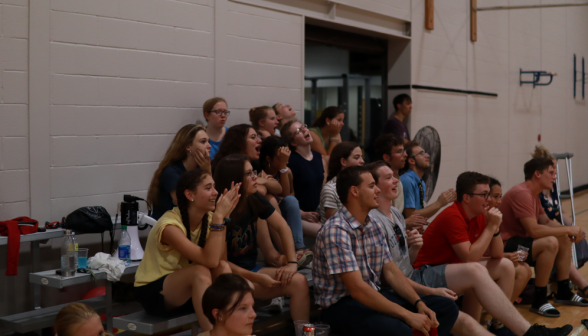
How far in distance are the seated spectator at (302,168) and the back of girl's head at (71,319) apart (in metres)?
2.56

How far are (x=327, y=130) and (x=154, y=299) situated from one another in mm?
2943

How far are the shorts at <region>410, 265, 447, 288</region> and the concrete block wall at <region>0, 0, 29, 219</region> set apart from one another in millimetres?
2630

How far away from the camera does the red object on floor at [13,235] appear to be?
3449mm

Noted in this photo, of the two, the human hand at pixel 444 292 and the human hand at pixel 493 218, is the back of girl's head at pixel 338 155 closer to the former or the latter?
the human hand at pixel 493 218

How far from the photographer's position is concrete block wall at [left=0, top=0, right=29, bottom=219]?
145 inches

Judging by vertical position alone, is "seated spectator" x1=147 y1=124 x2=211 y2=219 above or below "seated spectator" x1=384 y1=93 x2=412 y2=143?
below

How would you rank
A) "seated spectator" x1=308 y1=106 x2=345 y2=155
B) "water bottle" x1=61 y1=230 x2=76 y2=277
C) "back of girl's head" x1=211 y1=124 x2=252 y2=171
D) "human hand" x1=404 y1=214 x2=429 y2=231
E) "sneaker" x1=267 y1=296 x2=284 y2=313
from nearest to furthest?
1. "water bottle" x1=61 y1=230 x2=76 y2=277
2. "sneaker" x1=267 y1=296 x2=284 y2=313
3. "back of girl's head" x1=211 y1=124 x2=252 y2=171
4. "human hand" x1=404 y1=214 x2=429 y2=231
5. "seated spectator" x1=308 y1=106 x2=345 y2=155

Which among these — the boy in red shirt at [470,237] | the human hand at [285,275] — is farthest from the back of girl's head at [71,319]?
the boy in red shirt at [470,237]

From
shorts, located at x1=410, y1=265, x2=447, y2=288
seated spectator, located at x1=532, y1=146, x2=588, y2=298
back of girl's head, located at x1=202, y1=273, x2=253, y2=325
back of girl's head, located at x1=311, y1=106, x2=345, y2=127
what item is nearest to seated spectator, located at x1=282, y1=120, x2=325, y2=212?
back of girl's head, located at x1=311, y1=106, x2=345, y2=127

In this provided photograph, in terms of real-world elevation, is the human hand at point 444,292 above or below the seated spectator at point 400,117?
below

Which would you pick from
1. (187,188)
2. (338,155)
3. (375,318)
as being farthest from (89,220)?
(375,318)

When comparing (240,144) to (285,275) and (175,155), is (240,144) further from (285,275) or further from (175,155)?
(285,275)

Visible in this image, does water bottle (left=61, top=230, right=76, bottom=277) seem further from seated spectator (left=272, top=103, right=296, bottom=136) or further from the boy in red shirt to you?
seated spectator (left=272, top=103, right=296, bottom=136)

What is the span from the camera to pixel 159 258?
3.15 metres
